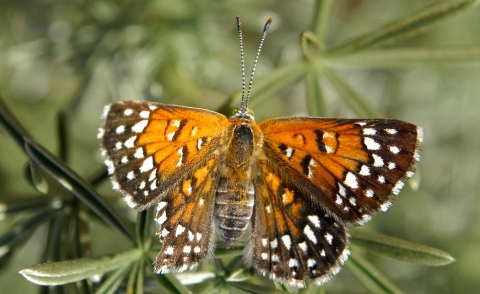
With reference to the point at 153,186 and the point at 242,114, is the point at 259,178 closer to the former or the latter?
the point at 242,114

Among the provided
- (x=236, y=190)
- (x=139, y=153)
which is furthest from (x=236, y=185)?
(x=139, y=153)

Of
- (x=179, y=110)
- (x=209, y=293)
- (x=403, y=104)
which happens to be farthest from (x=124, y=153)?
(x=403, y=104)

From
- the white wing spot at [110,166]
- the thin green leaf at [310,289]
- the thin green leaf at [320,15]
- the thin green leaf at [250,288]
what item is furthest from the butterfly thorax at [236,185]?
the thin green leaf at [320,15]

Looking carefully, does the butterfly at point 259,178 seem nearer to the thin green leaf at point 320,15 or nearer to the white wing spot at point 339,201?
the white wing spot at point 339,201

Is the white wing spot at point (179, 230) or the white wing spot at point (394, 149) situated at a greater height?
the white wing spot at point (394, 149)

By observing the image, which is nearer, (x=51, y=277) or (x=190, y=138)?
(x=51, y=277)

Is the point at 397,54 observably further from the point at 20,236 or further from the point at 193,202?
the point at 20,236

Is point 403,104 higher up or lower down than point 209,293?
higher up

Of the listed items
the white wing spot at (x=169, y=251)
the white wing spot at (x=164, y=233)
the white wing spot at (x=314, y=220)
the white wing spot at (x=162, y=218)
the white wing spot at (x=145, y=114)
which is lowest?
the white wing spot at (x=169, y=251)
